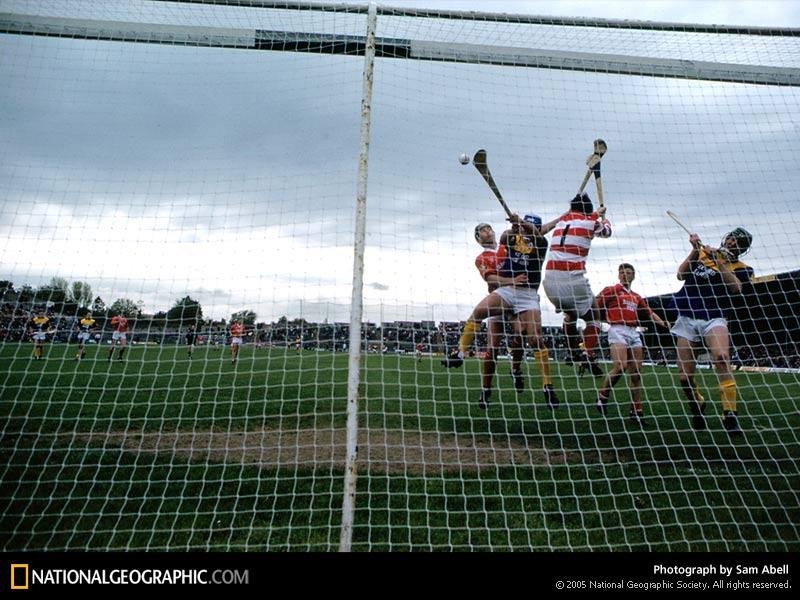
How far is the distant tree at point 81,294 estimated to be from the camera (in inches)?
162

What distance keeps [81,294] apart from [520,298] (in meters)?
4.72

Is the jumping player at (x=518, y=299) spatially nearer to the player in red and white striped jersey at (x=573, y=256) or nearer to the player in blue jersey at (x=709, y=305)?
the player in red and white striped jersey at (x=573, y=256)

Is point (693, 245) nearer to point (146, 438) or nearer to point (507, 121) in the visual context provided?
point (507, 121)

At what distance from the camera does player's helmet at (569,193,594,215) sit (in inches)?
201

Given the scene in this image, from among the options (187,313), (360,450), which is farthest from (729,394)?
(187,313)

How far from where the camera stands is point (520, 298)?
5.34 metres

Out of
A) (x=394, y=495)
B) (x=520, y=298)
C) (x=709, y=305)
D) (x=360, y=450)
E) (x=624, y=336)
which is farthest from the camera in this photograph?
(x=624, y=336)

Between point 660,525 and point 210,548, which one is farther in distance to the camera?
point 660,525

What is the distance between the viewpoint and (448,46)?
154 inches
